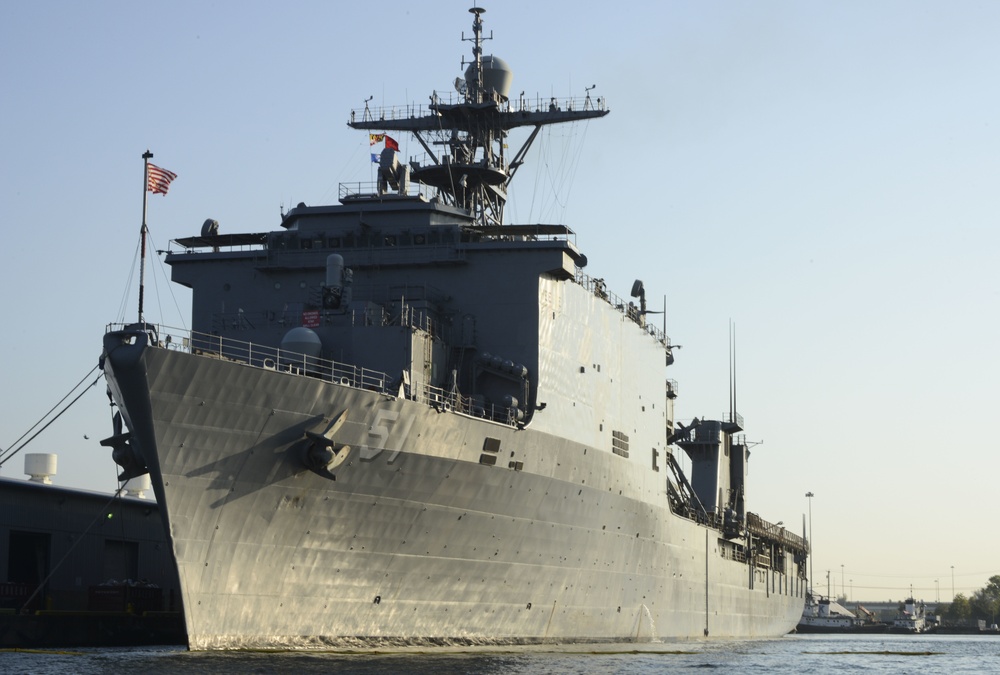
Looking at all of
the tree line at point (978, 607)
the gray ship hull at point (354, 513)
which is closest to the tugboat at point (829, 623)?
the tree line at point (978, 607)

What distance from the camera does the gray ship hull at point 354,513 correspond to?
2038 centimetres

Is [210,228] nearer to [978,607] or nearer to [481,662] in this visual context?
[481,662]

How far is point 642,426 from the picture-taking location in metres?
35.4

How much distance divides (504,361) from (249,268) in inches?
264

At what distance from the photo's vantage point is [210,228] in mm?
30594

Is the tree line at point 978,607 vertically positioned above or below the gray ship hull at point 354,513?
below

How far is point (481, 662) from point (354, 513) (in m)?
3.86

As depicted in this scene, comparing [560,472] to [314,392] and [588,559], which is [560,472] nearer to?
[588,559]

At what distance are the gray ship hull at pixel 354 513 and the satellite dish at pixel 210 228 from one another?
31.6 ft

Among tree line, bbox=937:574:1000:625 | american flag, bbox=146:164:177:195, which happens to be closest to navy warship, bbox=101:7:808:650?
american flag, bbox=146:164:177:195

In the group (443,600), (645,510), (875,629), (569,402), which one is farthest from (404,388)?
(875,629)

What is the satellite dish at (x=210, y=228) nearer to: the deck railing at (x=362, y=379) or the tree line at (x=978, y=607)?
the deck railing at (x=362, y=379)

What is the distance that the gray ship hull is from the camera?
2038 centimetres

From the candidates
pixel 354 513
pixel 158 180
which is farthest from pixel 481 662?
pixel 158 180
